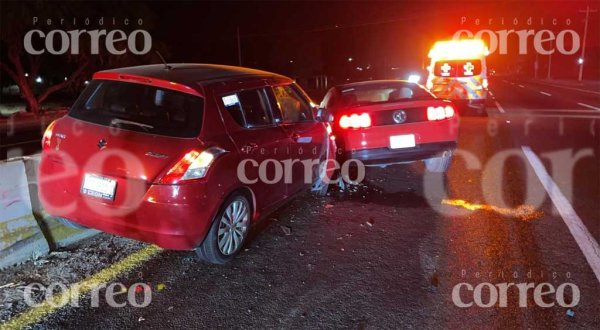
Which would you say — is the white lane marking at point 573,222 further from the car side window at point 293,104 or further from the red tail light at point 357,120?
the car side window at point 293,104

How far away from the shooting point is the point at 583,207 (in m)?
6.17

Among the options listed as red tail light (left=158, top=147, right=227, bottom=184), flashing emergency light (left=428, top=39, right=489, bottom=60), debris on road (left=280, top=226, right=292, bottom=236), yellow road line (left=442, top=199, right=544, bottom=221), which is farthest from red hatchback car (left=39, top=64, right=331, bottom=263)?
flashing emergency light (left=428, top=39, right=489, bottom=60)

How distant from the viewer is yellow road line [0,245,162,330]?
136 inches

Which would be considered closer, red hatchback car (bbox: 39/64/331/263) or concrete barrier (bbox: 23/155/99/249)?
red hatchback car (bbox: 39/64/331/263)

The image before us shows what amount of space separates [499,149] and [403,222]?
5.06 meters

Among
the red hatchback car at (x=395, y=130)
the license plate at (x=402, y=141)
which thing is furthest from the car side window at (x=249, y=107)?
the license plate at (x=402, y=141)

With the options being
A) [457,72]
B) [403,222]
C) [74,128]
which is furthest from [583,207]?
[457,72]

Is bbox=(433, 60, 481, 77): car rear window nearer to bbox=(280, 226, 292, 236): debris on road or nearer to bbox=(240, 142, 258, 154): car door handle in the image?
bbox=(280, 226, 292, 236): debris on road

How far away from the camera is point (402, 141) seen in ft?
23.7

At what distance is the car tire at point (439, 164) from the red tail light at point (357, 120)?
1.25 meters

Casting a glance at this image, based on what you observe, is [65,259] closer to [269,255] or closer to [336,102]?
[269,255]

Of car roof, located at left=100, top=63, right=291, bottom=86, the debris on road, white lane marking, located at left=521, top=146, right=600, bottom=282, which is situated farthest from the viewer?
the debris on road

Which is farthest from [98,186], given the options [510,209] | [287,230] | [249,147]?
[510,209]

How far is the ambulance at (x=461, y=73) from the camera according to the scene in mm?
15586
